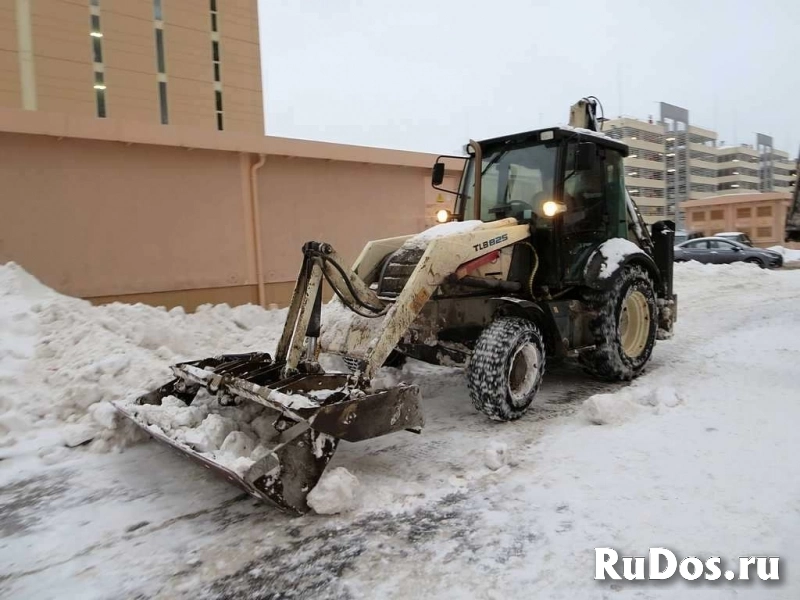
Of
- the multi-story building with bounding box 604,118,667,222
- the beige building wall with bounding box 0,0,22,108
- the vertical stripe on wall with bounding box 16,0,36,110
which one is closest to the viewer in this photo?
the beige building wall with bounding box 0,0,22,108

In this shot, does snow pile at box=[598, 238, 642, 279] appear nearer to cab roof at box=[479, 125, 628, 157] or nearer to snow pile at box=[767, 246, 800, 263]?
cab roof at box=[479, 125, 628, 157]

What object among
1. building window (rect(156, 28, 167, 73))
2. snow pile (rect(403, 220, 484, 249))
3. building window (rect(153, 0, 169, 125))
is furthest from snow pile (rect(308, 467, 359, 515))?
building window (rect(156, 28, 167, 73))

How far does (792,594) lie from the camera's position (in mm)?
2551

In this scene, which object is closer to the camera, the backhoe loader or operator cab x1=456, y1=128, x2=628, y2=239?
the backhoe loader

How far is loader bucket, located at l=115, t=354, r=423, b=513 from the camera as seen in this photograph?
10.7 ft

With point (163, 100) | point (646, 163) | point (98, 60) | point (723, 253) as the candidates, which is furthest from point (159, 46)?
point (646, 163)

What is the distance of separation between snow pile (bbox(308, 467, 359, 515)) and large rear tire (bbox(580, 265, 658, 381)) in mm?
3442

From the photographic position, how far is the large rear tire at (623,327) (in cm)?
591

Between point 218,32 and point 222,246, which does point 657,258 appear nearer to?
point 222,246

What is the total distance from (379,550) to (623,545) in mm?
1253

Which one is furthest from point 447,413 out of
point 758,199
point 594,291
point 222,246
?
point 758,199

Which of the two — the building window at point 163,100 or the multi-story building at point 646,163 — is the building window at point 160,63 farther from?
the multi-story building at point 646,163

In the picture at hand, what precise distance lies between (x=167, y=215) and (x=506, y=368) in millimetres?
5982

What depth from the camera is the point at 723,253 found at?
2194 centimetres
